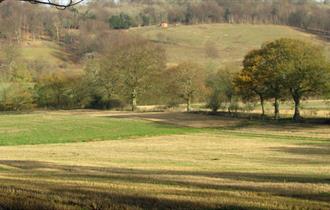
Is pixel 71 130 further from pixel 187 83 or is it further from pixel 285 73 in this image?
pixel 187 83

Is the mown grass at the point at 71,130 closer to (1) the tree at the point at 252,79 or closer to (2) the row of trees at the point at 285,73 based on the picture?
(1) the tree at the point at 252,79

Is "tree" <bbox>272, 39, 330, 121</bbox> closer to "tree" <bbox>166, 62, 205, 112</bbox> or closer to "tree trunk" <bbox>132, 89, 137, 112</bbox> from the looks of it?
"tree" <bbox>166, 62, 205, 112</bbox>

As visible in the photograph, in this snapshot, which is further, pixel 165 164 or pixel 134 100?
pixel 134 100

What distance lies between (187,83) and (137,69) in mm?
9514

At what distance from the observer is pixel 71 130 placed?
62844 millimetres

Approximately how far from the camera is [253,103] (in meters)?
87.8

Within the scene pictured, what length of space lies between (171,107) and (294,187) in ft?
270

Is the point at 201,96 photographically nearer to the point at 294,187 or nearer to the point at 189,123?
the point at 189,123

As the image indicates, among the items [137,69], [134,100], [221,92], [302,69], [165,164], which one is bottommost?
[134,100]

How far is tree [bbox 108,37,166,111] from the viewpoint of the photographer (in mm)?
92188

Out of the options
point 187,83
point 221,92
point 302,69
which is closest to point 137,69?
point 187,83

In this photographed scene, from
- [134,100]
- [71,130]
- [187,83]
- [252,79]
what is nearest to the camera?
[71,130]

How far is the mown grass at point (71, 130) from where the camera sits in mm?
55000

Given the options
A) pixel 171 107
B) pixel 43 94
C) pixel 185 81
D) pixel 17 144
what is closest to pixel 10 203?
pixel 17 144
